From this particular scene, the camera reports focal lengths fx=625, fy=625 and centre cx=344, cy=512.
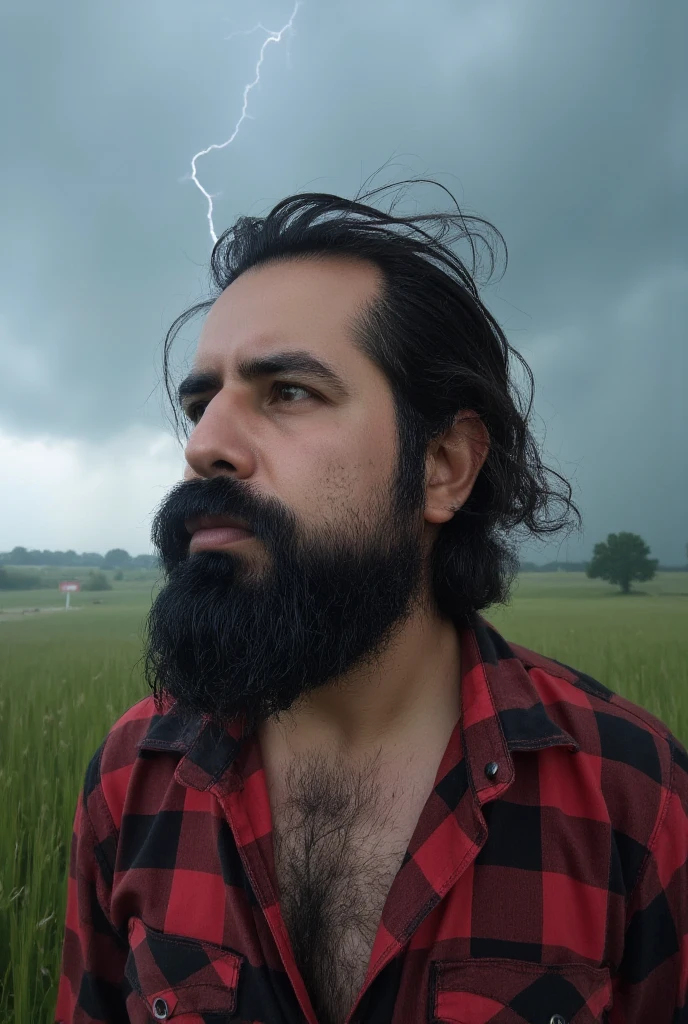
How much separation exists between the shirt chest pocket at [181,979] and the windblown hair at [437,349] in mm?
829

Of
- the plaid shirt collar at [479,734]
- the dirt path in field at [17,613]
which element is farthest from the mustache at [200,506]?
the dirt path in field at [17,613]

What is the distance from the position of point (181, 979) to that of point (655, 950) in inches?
30.8

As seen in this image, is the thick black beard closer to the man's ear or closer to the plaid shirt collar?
the plaid shirt collar

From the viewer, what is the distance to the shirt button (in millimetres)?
1043

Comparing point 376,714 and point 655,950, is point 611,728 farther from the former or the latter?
point 376,714

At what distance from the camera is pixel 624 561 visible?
1.73 metres

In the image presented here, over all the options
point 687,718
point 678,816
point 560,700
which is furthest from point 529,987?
point 687,718

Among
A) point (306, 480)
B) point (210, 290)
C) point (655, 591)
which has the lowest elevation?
point (655, 591)

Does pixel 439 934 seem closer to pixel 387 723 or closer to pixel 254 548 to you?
pixel 387 723

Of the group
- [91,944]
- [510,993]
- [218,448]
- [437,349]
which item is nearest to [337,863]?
[510,993]

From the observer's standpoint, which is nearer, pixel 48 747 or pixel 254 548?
pixel 254 548

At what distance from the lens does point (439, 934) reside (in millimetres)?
989

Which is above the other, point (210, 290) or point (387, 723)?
point (210, 290)

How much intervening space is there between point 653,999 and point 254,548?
1.01 m
